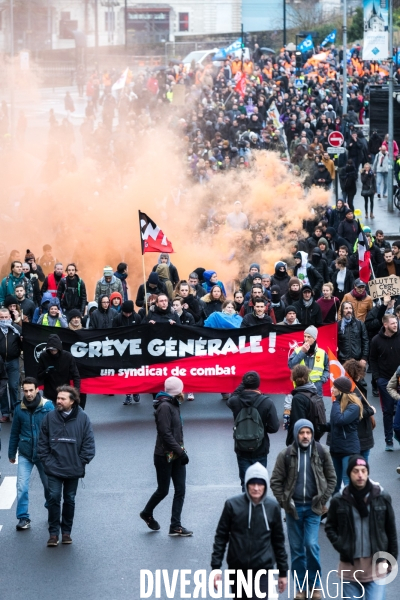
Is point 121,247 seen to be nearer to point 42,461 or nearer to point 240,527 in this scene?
point 42,461

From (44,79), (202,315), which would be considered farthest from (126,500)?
(44,79)

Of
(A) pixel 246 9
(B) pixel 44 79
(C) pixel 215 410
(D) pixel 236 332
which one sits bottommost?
(C) pixel 215 410

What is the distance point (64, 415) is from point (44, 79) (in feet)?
137

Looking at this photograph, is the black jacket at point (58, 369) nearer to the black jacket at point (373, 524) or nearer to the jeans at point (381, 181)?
the black jacket at point (373, 524)

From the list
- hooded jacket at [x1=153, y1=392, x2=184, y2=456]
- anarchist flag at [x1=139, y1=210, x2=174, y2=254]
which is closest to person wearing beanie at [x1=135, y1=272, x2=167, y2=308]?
A: anarchist flag at [x1=139, y1=210, x2=174, y2=254]

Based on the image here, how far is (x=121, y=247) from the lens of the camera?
23359 mm

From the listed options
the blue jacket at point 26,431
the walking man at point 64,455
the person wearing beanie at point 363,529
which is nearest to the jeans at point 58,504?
the walking man at point 64,455

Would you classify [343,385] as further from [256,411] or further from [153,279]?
[153,279]

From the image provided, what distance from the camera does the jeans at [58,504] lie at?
961 cm

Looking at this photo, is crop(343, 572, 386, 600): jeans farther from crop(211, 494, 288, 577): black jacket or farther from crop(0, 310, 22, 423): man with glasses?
crop(0, 310, 22, 423): man with glasses

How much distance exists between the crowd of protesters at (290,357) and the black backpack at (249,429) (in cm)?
3

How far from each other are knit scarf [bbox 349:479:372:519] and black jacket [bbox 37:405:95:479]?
114 inches

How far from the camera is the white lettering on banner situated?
1408cm

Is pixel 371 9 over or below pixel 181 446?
over
